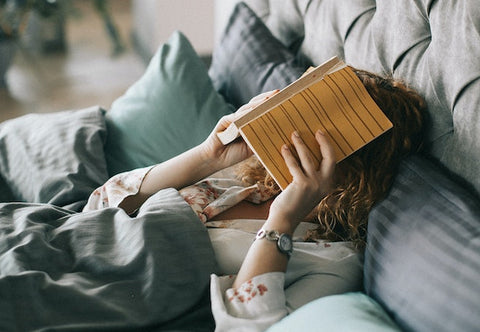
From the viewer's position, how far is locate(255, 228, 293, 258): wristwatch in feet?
3.36

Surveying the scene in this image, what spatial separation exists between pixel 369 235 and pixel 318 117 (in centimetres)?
23

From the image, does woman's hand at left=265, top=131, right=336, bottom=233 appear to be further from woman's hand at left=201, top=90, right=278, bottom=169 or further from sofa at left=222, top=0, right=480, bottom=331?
woman's hand at left=201, top=90, right=278, bottom=169

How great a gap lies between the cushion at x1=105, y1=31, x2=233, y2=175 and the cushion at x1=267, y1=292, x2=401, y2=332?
701 millimetres

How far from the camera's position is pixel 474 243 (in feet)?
2.71

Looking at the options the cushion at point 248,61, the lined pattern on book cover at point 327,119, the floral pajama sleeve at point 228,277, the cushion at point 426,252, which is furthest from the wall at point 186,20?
the cushion at point 426,252

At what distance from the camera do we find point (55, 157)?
1.45 metres

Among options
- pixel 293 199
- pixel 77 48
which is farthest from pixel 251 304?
pixel 77 48

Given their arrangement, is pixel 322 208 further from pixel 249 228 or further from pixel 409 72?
pixel 409 72

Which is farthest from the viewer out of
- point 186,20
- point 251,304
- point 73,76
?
point 73,76

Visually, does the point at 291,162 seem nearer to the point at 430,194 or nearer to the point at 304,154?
the point at 304,154

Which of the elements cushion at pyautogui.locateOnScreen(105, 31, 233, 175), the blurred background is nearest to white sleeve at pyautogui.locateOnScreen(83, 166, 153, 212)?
cushion at pyautogui.locateOnScreen(105, 31, 233, 175)

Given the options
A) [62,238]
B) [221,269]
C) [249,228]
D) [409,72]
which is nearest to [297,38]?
[409,72]

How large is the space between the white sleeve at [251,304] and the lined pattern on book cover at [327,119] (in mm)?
197

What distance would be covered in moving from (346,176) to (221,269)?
1.00 ft
